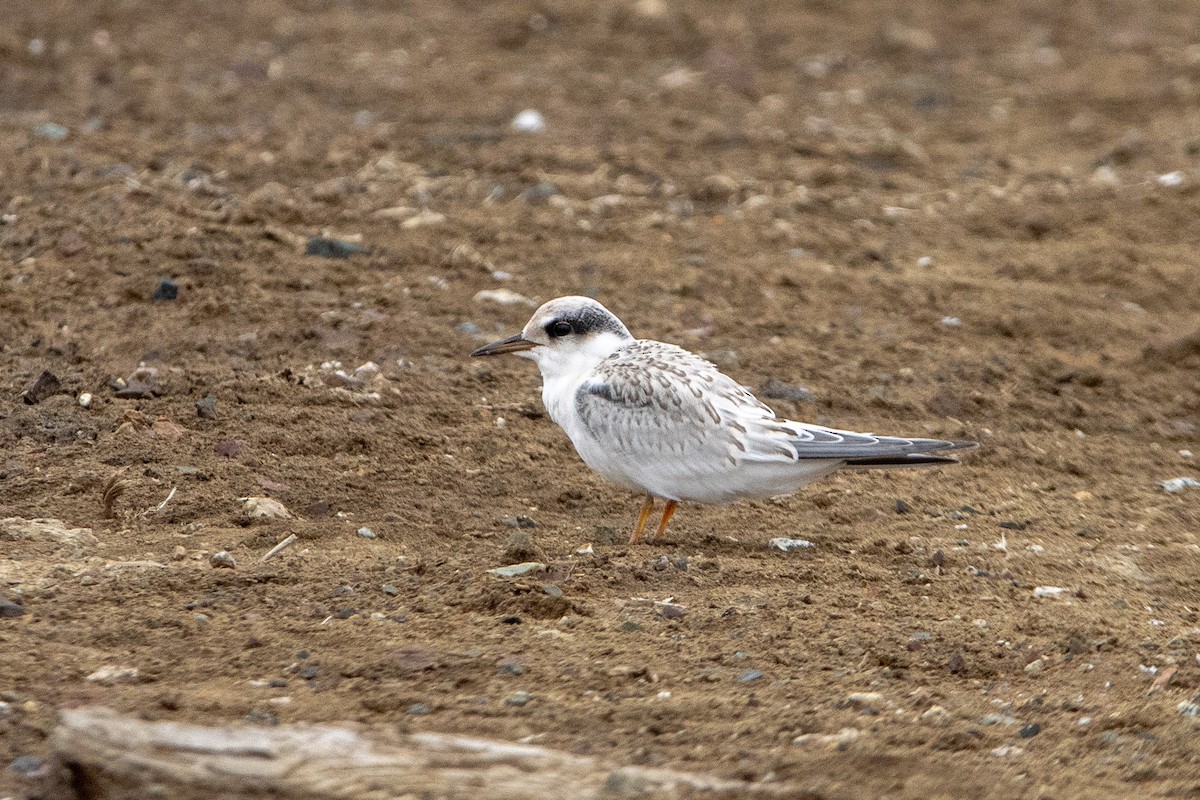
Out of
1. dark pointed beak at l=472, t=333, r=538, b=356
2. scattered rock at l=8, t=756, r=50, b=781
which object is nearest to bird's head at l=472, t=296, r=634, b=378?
dark pointed beak at l=472, t=333, r=538, b=356

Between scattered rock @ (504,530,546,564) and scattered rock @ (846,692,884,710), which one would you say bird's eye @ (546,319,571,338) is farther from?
scattered rock @ (846,692,884,710)

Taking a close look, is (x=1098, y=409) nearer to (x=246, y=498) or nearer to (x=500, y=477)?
(x=500, y=477)

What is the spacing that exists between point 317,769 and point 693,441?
207 cm

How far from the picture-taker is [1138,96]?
9922mm

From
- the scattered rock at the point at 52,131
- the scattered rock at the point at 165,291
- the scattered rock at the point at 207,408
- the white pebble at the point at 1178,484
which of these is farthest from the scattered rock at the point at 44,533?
the scattered rock at the point at 52,131

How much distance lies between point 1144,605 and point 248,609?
254 cm

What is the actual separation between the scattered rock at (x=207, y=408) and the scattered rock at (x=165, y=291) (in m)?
0.92

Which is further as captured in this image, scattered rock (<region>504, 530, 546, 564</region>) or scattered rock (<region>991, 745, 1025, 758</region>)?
scattered rock (<region>504, 530, 546, 564</region>)

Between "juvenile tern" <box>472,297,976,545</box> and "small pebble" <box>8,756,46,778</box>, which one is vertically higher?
"small pebble" <box>8,756,46,778</box>

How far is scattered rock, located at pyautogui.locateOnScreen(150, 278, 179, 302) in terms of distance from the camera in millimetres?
6207

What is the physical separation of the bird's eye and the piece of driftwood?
220cm

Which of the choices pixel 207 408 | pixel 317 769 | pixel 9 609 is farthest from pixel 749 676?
pixel 207 408

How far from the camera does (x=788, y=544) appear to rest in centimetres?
494

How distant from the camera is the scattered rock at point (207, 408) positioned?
5.36 meters
